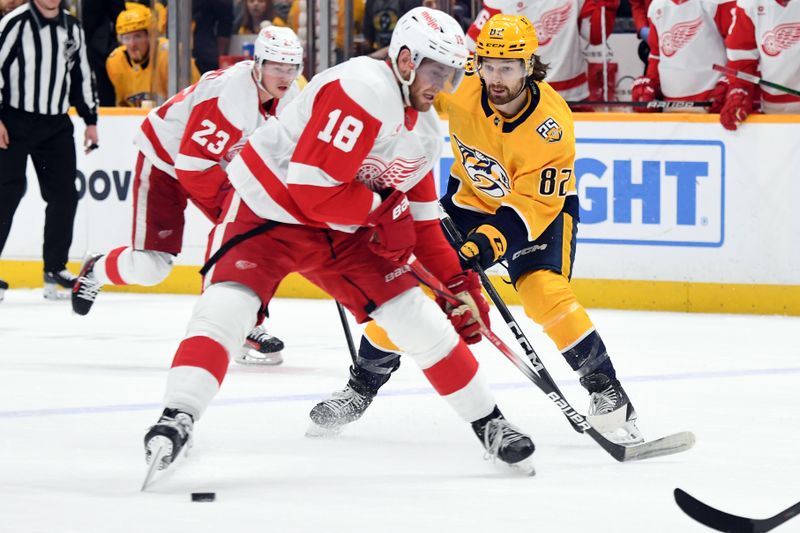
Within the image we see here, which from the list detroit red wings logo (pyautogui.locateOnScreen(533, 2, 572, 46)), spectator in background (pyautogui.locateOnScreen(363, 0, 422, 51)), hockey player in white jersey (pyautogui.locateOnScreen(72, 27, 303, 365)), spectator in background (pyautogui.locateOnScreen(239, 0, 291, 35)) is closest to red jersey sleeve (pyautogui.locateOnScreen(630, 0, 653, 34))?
detroit red wings logo (pyautogui.locateOnScreen(533, 2, 572, 46))

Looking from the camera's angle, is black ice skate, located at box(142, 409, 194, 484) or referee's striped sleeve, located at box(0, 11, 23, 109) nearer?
black ice skate, located at box(142, 409, 194, 484)

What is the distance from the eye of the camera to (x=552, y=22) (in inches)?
255

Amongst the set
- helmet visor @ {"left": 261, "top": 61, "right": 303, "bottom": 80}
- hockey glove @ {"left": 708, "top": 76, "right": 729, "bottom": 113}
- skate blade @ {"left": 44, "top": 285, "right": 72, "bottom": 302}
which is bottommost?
skate blade @ {"left": 44, "top": 285, "right": 72, "bottom": 302}

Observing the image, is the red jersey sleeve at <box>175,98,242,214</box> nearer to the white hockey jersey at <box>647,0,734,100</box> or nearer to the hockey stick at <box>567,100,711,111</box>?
the hockey stick at <box>567,100,711,111</box>

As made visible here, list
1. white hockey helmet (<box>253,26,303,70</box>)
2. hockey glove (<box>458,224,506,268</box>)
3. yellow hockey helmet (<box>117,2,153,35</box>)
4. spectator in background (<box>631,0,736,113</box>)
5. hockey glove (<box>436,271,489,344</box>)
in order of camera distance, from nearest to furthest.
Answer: hockey glove (<box>436,271,489,344</box>) → hockey glove (<box>458,224,506,268</box>) → white hockey helmet (<box>253,26,303,70</box>) → spectator in background (<box>631,0,736,113</box>) → yellow hockey helmet (<box>117,2,153,35</box>)

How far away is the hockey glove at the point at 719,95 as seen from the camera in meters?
6.04

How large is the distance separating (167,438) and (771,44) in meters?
3.96

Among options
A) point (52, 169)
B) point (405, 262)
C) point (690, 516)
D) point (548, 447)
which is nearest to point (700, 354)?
point (548, 447)

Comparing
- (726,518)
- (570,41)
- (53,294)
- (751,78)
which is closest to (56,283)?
(53,294)

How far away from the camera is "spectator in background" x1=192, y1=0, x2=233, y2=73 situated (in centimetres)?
698

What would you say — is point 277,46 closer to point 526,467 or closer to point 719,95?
point 526,467

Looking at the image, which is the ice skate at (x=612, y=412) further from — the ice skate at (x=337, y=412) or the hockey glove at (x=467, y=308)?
the ice skate at (x=337, y=412)

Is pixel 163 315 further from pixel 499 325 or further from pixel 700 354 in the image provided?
pixel 700 354

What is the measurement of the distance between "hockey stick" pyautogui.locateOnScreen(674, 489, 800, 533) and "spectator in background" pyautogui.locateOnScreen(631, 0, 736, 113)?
3816 mm
